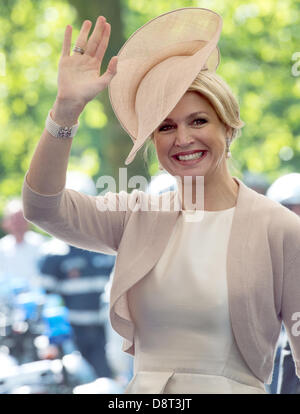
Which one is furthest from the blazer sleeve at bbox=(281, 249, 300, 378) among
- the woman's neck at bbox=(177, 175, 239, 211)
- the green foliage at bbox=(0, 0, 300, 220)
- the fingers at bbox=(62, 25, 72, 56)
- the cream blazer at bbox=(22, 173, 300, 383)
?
the green foliage at bbox=(0, 0, 300, 220)

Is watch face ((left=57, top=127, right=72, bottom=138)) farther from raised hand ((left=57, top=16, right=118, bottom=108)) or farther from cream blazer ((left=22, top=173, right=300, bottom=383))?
cream blazer ((left=22, top=173, right=300, bottom=383))

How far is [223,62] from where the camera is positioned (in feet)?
32.0

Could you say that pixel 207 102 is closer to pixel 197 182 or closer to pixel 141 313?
pixel 197 182

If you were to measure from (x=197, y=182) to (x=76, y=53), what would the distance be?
498 mm

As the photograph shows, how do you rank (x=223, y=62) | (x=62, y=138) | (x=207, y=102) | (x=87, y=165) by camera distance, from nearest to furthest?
(x=62, y=138), (x=207, y=102), (x=223, y=62), (x=87, y=165)

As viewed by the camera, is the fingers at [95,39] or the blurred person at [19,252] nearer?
the fingers at [95,39]

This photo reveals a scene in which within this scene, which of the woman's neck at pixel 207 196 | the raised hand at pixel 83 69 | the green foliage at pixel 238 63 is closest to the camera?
the raised hand at pixel 83 69

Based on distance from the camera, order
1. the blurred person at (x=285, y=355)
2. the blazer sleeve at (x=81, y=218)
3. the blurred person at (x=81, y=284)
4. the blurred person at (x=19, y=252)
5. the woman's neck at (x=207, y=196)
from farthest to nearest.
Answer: the blurred person at (x=19, y=252) < the blurred person at (x=81, y=284) < the blurred person at (x=285, y=355) < the woman's neck at (x=207, y=196) < the blazer sleeve at (x=81, y=218)

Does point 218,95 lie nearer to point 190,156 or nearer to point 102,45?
point 190,156

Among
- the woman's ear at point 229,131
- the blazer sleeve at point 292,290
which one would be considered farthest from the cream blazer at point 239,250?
the woman's ear at point 229,131

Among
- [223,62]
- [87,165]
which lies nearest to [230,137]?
[223,62]

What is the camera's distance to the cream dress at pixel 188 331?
212 cm

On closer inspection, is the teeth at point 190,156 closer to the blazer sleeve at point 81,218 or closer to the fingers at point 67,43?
the blazer sleeve at point 81,218

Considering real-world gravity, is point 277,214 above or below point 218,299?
above
